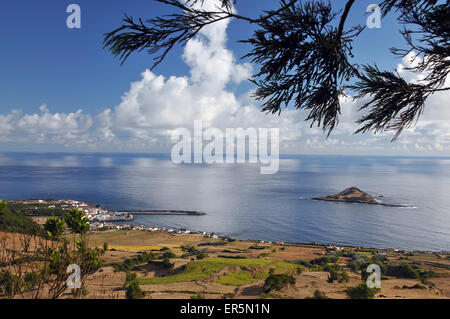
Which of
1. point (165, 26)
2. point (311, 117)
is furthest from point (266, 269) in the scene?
point (165, 26)

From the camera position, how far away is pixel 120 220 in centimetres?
5144

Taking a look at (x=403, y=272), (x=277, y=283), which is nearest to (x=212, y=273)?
(x=277, y=283)

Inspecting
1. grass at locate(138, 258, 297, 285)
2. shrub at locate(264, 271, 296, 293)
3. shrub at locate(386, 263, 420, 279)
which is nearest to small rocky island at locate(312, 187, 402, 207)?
shrub at locate(386, 263, 420, 279)

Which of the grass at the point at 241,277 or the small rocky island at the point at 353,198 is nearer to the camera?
the grass at the point at 241,277

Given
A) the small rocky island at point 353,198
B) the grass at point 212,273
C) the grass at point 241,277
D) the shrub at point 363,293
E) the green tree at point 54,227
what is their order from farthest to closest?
the small rocky island at point 353,198 → the grass at point 212,273 → the grass at point 241,277 → the shrub at point 363,293 → the green tree at point 54,227

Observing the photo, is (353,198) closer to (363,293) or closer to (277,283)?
(277,283)

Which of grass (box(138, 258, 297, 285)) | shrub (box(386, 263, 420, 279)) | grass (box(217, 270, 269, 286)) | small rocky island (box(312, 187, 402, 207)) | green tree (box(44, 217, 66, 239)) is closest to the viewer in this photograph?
green tree (box(44, 217, 66, 239))

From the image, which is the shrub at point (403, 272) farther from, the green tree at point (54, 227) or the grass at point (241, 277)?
the green tree at point (54, 227)

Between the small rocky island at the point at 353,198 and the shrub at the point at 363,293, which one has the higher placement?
the shrub at the point at 363,293

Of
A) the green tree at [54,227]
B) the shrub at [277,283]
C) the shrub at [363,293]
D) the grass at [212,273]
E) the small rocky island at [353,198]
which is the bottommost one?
the small rocky island at [353,198]

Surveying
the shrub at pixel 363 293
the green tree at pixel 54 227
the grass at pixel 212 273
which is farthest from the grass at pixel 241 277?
the green tree at pixel 54 227

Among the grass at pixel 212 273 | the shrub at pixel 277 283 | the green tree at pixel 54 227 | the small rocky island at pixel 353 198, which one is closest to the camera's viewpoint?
the green tree at pixel 54 227

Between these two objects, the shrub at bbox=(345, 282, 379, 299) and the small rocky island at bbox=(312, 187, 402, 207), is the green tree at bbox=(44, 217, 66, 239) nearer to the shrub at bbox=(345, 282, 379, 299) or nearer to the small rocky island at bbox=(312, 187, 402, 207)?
the shrub at bbox=(345, 282, 379, 299)
